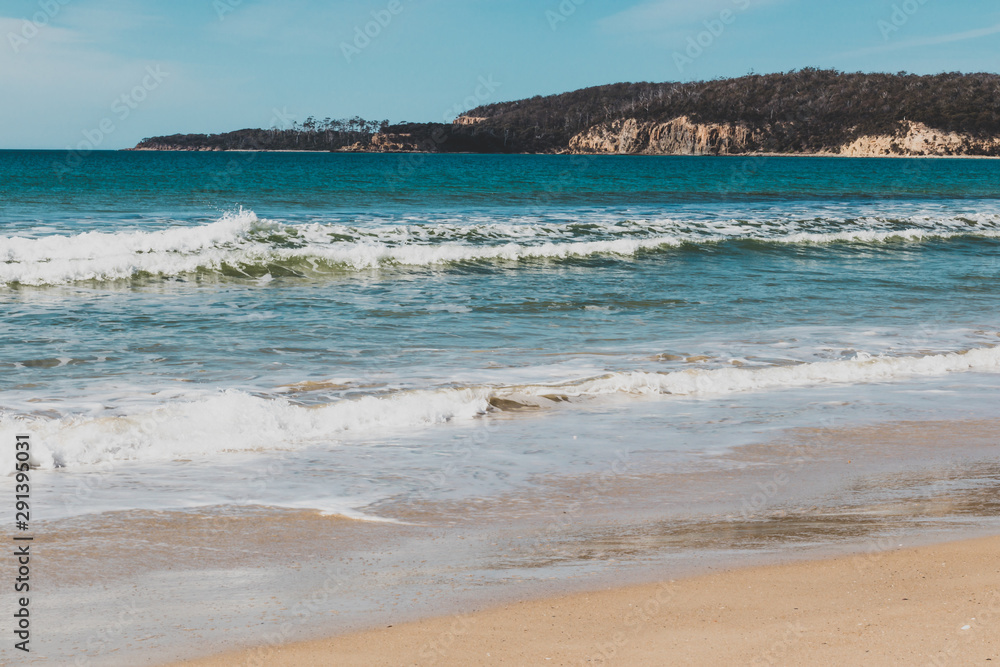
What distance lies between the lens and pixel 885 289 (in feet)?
48.7

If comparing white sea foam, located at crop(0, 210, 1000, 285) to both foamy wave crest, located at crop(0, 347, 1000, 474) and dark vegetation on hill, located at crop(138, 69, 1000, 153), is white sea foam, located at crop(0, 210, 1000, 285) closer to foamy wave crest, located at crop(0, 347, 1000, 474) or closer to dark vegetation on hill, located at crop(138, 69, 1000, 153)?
foamy wave crest, located at crop(0, 347, 1000, 474)

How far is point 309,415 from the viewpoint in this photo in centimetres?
641

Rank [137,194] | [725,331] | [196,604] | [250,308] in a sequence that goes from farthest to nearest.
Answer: [137,194] < [250,308] < [725,331] < [196,604]

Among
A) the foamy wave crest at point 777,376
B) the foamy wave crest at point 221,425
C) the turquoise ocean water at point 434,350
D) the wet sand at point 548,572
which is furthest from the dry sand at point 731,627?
the foamy wave crest at point 777,376

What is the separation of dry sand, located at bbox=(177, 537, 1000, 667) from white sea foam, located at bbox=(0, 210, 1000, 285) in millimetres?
12235

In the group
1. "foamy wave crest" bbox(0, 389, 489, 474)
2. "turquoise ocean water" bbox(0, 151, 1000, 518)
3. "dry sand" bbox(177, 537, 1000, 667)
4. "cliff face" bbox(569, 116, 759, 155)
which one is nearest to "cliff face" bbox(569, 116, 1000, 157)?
"cliff face" bbox(569, 116, 759, 155)

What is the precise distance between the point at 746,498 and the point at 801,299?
29.9ft

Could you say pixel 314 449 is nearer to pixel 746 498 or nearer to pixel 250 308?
pixel 746 498

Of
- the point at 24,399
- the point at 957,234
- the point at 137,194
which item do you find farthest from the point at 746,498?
the point at 137,194

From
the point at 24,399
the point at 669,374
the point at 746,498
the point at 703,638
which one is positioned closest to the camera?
the point at 703,638

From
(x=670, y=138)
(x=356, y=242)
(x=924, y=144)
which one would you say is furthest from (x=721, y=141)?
(x=356, y=242)

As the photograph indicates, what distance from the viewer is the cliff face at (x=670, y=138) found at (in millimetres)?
152250

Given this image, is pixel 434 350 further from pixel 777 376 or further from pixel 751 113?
pixel 751 113

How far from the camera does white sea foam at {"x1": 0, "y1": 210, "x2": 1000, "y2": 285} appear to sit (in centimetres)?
1541
